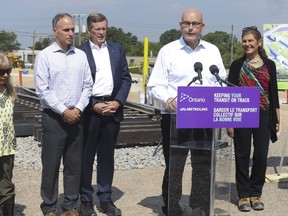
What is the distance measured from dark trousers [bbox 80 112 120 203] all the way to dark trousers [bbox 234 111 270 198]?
1508mm

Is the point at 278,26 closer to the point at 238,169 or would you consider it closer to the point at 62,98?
the point at 238,169

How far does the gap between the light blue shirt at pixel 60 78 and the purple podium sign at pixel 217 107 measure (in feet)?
4.05

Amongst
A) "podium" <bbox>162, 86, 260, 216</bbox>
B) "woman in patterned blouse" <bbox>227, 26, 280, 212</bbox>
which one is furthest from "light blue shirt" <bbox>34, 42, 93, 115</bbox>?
"woman in patterned blouse" <bbox>227, 26, 280, 212</bbox>

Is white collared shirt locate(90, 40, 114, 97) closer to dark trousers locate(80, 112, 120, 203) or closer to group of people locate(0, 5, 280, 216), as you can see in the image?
group of people locate(0, 5, 280, 216)

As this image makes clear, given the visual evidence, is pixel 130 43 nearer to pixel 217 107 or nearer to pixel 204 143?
pixel 204 143

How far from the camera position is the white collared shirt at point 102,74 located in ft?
18.4

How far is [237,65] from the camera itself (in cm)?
614

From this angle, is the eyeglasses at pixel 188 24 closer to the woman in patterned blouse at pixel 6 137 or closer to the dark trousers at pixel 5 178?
the woman in patterned blouse at pixel 6 137

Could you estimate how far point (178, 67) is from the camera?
5.28m

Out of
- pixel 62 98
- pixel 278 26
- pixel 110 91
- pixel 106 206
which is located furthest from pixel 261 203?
pixel 278 26

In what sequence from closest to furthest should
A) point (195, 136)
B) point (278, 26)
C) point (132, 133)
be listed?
point (195, 136), point (278, 26), point (132, 133)

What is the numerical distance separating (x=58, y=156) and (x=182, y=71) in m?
1.52

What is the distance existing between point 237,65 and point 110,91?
1.58m

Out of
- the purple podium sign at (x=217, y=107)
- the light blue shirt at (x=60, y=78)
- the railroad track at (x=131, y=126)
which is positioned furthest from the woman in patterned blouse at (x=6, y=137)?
the railroad track at (x=131, y=126)
